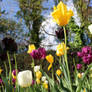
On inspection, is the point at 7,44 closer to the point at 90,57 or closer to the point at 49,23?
the point at 90,57

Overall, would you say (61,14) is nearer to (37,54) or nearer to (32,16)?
(37,54)

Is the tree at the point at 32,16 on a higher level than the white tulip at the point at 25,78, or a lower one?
higher

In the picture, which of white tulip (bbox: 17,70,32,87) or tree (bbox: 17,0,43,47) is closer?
white tulip (bbox: 17,70,32,87)

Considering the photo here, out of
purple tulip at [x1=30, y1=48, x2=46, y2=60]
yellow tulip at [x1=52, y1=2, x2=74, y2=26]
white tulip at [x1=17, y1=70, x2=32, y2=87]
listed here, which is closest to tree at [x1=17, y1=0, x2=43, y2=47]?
purple tulip at [x1=30, y1=48, x2=46, y2=60]

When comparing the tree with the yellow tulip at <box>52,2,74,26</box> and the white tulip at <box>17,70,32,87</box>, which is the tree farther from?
the white tulip at <box>17,70,32,87</box>

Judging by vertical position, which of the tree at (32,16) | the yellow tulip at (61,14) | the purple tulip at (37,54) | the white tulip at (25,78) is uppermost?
the tree at (32,16)

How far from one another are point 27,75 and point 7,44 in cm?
33

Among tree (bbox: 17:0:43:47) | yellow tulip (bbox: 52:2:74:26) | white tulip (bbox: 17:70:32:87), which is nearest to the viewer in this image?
white tulip (bbox: 17:70:32:87)

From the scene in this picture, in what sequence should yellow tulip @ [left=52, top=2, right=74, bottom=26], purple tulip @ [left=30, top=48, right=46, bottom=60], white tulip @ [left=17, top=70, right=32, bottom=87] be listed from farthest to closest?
purple tulip @ [left=30, top=48, right=46, bottom=60], yellow tulip @ [left=52, top=2, right=74, bottom=26], white tulip @ [left=17, top=70, right=32, bottom=87]

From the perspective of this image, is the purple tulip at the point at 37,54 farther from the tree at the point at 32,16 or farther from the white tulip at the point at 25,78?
the tree at the point at 32,16

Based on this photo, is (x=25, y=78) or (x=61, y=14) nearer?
(x=25, y=78)

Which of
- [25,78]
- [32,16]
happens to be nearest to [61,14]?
[25,78]

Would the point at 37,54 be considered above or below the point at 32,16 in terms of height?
below

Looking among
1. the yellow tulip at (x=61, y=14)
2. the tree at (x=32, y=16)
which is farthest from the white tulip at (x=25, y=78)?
the tree at (x=32, y=16)
